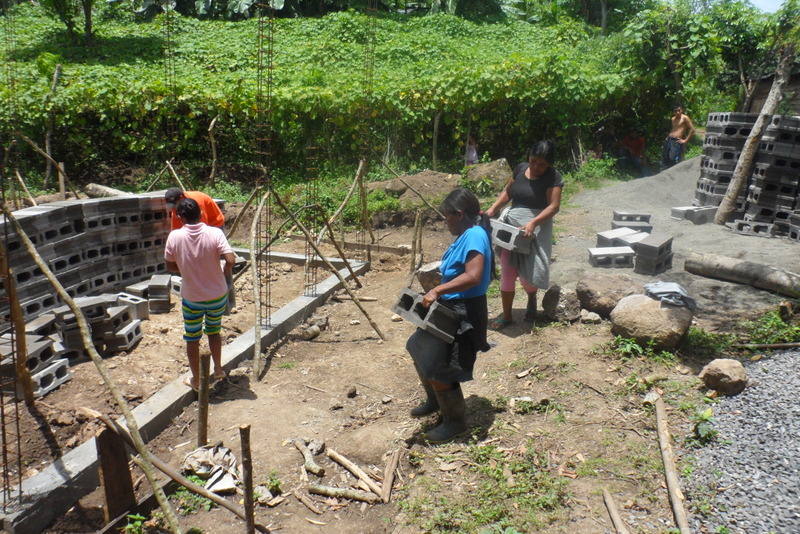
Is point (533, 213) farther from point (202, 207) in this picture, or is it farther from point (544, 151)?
point (202, 207)

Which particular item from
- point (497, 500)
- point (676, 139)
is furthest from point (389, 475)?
point (676, 139)

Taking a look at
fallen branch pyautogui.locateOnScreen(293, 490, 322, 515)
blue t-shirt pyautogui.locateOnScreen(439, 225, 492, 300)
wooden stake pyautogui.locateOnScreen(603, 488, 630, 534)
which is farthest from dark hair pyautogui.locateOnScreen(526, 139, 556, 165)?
fallen branch pyautogui.locateOnScreen(293, 490, 322, 515)

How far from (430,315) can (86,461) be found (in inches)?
103

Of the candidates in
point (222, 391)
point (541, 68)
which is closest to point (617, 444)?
point (222, 391)

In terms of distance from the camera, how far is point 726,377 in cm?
451

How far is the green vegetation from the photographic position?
3479 millimetres

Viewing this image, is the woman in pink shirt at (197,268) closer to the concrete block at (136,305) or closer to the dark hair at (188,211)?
the dark hair at (188,211)

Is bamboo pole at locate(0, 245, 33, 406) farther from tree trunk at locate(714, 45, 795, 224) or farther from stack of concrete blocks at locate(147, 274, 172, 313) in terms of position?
tree trunk at locate(714, 45, 795, 224)

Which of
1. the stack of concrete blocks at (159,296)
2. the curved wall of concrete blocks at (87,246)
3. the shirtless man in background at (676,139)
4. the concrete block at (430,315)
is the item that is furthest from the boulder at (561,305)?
the shirtless man in background at (676,139)

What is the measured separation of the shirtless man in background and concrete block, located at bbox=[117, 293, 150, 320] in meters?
12.5

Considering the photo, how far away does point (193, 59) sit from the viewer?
21.0m

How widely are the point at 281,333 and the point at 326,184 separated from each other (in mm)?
7697

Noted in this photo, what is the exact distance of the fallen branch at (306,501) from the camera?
3.86 m

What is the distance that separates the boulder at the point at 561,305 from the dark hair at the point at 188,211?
141 inches
